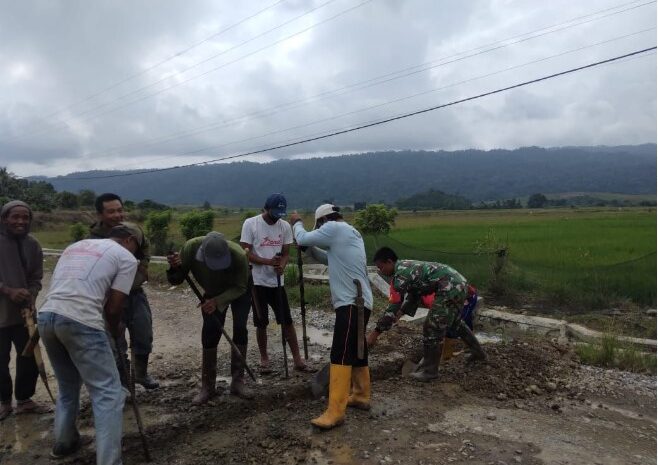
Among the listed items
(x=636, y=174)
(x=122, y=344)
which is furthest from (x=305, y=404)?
(x=636, y=174)

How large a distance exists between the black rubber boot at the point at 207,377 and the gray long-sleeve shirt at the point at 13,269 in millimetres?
1424

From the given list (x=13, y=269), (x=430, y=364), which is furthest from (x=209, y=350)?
(x=430, y=364)

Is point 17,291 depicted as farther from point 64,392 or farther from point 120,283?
point 120,283

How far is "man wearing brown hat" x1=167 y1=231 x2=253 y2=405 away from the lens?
3738 mm

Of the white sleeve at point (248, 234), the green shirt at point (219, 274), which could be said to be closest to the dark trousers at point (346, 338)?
the green shirt at point (219, 274)

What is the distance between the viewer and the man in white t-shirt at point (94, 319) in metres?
2.87

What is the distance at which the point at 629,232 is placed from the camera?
59.8ft

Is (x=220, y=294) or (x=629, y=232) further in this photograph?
(x=629, y=232)

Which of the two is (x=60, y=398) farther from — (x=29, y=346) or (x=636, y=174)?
(x=636, y=174)

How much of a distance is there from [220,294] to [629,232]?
1844 cm

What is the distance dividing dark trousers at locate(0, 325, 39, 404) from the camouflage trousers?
10.7 ft

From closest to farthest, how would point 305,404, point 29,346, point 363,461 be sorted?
1. point 363,461
2. point 29,346
3. point 305,404

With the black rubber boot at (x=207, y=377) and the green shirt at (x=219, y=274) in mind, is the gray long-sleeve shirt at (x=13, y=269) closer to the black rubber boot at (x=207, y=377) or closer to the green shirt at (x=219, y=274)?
the green shirt at (x=219, y=274)

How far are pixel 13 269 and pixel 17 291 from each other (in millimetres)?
197
